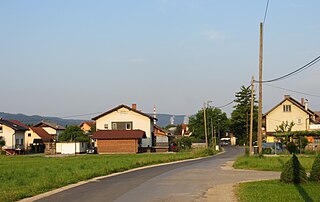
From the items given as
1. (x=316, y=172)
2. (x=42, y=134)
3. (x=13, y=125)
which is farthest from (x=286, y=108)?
(x=316, y=172)

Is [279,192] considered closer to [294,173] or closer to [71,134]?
[294,173]

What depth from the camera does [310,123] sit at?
86500 mm

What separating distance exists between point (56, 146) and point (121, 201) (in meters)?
64.6

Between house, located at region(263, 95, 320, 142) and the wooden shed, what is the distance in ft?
79.6

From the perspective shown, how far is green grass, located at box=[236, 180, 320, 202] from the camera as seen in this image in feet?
50.8

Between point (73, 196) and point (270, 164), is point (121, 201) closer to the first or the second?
point (73, 196)

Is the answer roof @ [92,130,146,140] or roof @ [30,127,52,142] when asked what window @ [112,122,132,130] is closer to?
roof @ [92,130,146,140]

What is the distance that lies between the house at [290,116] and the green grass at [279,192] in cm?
6641

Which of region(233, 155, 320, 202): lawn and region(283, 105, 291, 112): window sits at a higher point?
region(283, 105, 291, 112): window

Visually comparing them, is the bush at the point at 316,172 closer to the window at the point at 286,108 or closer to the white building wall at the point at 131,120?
the white building wall at the point at 131,120

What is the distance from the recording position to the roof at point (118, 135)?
7550 centimetres

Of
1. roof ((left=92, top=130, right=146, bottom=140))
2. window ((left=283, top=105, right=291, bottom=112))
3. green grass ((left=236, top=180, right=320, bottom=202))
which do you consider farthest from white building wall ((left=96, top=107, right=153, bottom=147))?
green grass ((left=236, top=180, right=320, bottom=202))

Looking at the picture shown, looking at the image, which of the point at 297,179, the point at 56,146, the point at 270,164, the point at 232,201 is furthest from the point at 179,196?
the point at 56,146

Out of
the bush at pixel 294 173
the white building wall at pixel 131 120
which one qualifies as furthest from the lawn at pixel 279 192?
the white building wall at pixel 131 120
